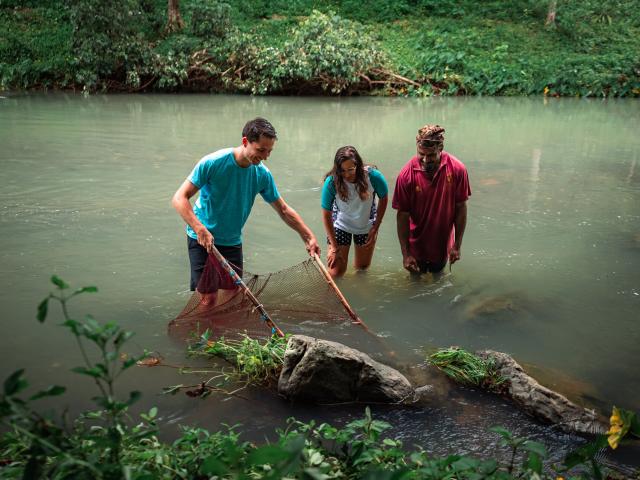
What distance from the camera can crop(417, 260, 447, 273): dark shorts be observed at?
536 centimetres

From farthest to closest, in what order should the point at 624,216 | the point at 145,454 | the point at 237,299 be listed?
the point at 624,216 → the point at 237,299 → the point at 145,454

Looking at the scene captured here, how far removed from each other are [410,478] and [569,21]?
980 inches

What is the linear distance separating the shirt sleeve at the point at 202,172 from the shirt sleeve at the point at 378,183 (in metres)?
1.36

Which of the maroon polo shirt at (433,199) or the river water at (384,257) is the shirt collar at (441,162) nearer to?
the maroon polo shirt at (433,199)

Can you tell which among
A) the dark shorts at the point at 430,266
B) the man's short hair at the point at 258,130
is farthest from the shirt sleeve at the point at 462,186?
the man's short hair at the point at 258,130

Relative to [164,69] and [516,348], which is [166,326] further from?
[164,69]

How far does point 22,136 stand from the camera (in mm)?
11414

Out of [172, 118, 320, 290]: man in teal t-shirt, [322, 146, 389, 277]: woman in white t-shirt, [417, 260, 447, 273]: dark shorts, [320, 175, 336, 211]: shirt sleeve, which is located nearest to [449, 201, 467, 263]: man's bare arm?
[417, 260, 447, 273]: dark shorts

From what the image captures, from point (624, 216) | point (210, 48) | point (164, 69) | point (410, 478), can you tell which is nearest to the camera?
point (410, 478)

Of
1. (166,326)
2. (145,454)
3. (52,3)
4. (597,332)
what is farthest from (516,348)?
(52,3)

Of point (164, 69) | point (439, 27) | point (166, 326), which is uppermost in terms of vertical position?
point (439, 27)

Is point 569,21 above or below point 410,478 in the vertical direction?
above

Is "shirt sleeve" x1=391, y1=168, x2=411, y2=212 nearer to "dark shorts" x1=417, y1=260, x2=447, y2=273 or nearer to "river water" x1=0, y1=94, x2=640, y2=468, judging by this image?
"dark shorts" x1=417, y1=260, x2=447, y2=273

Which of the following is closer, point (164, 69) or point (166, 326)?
point (166, 326)
